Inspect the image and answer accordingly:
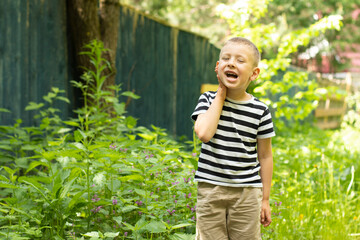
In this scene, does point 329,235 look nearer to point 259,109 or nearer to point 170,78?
point 259,109

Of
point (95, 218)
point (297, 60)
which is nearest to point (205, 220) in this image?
point (95, 218)

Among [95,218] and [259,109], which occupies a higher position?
[259,109]

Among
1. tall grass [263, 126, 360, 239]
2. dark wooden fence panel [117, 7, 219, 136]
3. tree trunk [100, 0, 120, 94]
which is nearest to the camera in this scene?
tall grass [263, 126, 360, 239]

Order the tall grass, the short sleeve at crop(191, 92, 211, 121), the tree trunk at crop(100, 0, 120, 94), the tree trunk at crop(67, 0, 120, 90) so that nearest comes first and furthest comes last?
the short sleeve at crop(191, 92, 211, 121), the tall grass, the tree trunk at crop(67, 0, 120, 90), the tree trunk at crop(100, 0, 120, 94)

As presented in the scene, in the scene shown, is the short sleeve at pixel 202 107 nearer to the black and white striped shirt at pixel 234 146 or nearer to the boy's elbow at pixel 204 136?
the black and white striped shirt at pixel 234 146

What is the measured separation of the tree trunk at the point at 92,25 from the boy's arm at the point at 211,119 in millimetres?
3039

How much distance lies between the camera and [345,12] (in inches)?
812

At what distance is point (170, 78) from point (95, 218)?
4.41m

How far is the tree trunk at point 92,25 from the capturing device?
5.11m

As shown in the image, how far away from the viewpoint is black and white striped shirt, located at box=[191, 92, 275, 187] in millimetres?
2246

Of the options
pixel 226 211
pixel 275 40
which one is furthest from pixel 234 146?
pixel 275 40

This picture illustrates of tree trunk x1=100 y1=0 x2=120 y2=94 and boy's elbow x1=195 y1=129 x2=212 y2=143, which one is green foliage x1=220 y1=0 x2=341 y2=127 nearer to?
tree trunk x1=100 y1=0 x2=120 y2=94

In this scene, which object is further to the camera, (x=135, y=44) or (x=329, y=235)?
(x=135, y=44)

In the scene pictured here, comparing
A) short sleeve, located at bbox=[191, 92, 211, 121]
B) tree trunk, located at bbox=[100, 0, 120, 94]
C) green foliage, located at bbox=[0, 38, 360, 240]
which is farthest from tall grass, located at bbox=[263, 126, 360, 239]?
tree trunk, located at bbox=[100, 0, 120, 94]
